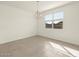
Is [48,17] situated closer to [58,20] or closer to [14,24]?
[58,20]

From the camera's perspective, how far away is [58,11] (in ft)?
16.2

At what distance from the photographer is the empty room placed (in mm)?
3459

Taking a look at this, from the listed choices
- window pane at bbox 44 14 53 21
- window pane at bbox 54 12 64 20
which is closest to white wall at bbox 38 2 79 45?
window pane at bbox 54 12 64 20

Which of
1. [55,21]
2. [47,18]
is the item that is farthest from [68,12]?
[47,18]

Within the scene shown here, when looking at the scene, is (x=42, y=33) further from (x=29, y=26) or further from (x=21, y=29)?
(x=21, y=29)

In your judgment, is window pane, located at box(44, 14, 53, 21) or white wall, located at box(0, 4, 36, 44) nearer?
white wall, located at box(0, 4, 36, 44)

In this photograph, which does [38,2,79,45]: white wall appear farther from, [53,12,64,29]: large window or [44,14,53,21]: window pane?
[44,14,53,21]: window pane

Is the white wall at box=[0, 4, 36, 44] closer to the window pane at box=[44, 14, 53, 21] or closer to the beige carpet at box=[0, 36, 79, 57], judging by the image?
the beige carpet at box=[0, 36, 79, 57]

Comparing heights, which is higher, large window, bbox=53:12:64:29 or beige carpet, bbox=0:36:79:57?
large window, bbox=53:12:64:29

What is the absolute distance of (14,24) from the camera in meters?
4.78

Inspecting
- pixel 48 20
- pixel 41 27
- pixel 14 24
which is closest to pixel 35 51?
pixel 14 24

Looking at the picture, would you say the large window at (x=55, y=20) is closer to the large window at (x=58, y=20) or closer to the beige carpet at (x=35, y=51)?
the large window at (x=58, y=20)

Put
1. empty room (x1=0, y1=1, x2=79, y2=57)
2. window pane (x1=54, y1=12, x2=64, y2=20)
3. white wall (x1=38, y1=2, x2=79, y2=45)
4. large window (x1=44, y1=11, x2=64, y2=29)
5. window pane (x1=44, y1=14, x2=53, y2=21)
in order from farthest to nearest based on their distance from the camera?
window pane (x1=44, y1=14, x2=53, y2=21) → large window (x1=44, y1=11, x2=64, y2=29) → window pane (x1=54, y1=12, x2=64, y2=20) → white wall (x1=38, y1=2, x2=79, y2=45) → empty room (x1=0, y1=1, x2=79, y2=57)

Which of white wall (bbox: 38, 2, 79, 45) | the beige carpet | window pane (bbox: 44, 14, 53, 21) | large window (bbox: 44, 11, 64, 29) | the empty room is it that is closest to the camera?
the beige carpet
